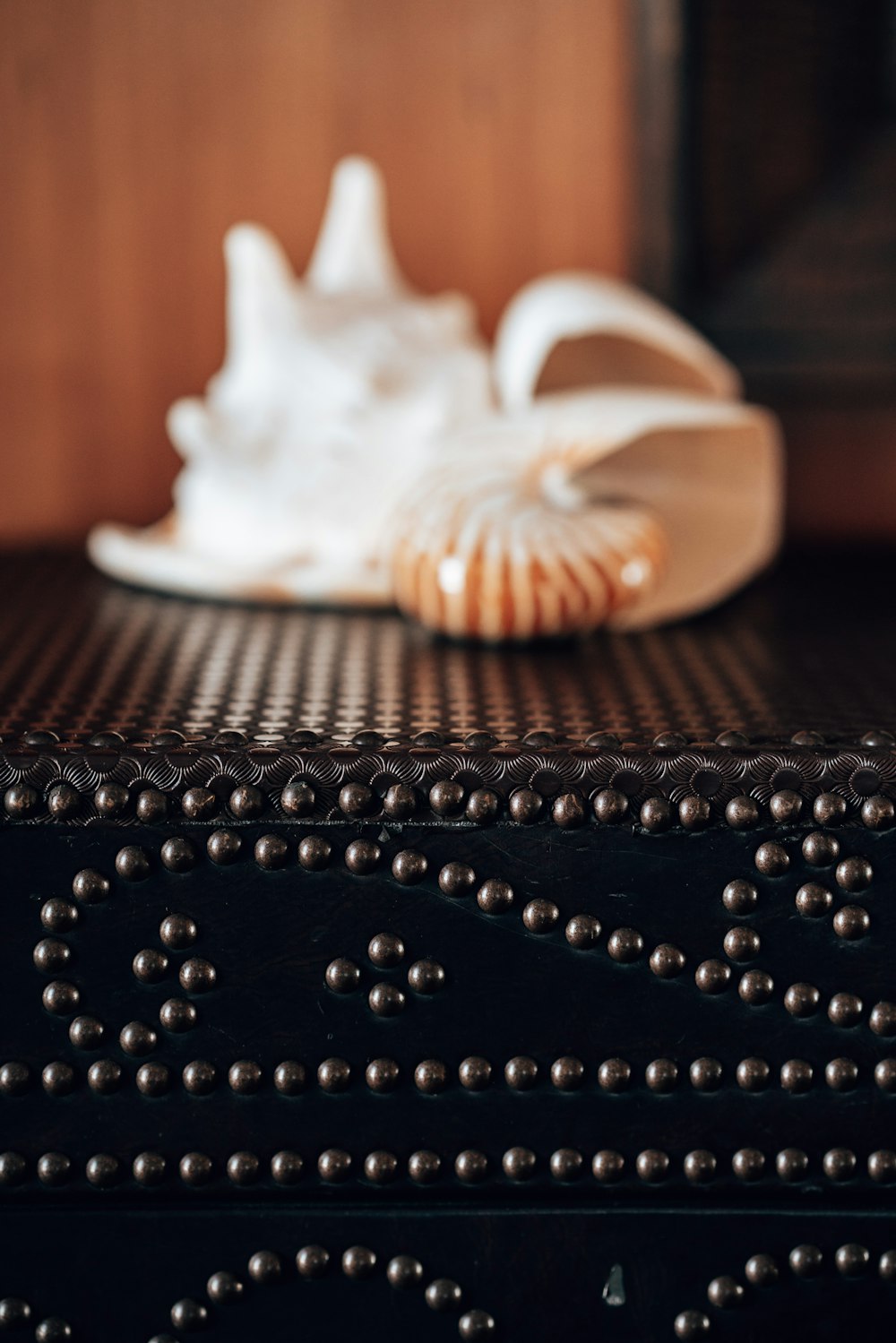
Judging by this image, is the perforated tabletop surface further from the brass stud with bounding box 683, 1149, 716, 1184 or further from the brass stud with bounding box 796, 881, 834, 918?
Result: the brass stud with bounding box 683, 1149, 716, 1184

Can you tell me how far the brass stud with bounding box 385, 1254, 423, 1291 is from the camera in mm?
465

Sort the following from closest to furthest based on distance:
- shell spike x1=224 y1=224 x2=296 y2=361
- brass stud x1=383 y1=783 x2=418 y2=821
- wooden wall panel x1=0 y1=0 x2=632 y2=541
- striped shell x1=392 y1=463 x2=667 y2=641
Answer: brass stud x1=383 y1=783 x2=418 y2=821 → striped shell x1=392 y1=463 x2=667 y2=641 → shell spike x1=224 y1=224 x2=296 y2=361 → wooden wall panel x1=0 y1=0 x2=632 y2=541

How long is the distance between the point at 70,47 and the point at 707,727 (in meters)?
0.68

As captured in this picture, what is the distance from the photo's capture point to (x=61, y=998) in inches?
17.8

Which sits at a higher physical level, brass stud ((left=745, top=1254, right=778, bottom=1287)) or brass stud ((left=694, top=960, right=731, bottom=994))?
brass stud ((left=694, top=960, right=731, bottom=994))

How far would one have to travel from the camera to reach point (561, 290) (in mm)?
733

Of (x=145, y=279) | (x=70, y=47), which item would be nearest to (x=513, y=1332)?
(x=145, y=279)

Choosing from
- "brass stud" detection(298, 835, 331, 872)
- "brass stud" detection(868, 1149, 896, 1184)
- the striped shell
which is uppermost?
the striped shell

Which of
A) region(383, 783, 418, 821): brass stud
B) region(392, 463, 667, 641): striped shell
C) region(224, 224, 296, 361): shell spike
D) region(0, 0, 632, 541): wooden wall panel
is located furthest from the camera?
region(0, 0, 632, 541): wooden wall panel

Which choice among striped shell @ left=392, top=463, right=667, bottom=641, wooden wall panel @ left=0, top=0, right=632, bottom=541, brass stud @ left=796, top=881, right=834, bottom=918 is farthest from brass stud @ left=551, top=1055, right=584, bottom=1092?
wooden wall panel @ left=0, top=0, right=632, bottom=541

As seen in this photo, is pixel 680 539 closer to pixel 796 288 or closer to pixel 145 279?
pixel 796 288

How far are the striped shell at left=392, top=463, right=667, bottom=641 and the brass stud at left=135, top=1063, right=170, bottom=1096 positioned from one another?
0.83 feet

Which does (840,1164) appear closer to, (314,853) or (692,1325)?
(692,1325)

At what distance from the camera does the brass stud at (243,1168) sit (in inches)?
18.1
